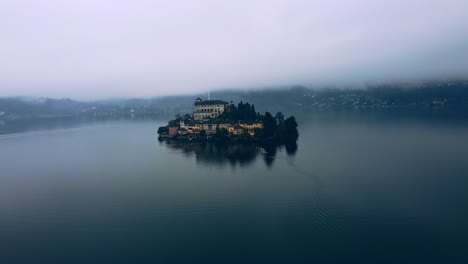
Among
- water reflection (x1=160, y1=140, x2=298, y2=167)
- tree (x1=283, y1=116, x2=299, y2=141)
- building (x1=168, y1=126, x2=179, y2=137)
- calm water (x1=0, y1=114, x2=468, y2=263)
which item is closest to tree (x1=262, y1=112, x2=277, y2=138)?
tree (x1=283, y1=116, x2=299, y2=141)

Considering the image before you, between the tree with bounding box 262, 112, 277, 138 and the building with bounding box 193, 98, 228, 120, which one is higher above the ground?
the building with bounding box 193, 98, 228, 120

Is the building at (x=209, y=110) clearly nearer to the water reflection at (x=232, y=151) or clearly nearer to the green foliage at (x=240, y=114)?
the green foliage at (x=240, y=114)

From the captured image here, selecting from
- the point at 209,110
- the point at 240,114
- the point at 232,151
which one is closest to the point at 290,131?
the point at 240,114

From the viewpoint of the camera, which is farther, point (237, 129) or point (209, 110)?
point (209, 110)

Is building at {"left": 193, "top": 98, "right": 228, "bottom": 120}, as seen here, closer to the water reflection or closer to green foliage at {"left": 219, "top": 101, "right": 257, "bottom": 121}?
green foliage at {"left": 219, "top": 101, "right": 257, "bottom": 121}

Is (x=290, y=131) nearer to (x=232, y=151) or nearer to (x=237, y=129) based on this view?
(x=237, y=129)

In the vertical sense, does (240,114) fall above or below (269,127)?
above
